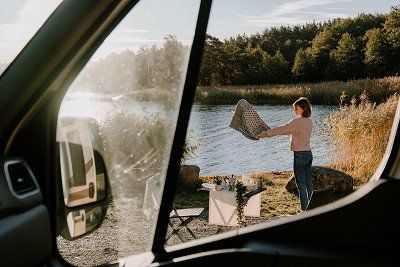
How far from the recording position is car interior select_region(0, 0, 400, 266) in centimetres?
139

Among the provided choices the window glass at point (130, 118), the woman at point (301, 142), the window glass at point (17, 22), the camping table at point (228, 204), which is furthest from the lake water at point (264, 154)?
the window glass at point (17, 22)

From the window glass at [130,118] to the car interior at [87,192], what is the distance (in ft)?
0.04

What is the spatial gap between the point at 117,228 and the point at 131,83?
69 centimetres

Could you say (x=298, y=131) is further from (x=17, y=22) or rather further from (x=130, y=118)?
(x=17, y=22)

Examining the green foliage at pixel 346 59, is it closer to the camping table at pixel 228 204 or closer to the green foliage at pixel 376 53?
the green foliage at pixel 376 53

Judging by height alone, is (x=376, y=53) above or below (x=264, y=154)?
above

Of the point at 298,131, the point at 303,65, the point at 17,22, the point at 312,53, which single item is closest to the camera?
the point at 17,22

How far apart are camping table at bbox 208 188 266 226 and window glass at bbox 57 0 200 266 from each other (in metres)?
4.05

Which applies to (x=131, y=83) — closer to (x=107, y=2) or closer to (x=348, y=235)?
(x=107, y=2)

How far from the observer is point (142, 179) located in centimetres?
181

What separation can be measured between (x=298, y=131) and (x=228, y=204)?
1.49 m

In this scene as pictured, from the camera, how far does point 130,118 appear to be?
1799mm

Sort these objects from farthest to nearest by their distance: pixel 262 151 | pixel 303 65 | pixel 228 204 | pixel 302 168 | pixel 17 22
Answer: pixel 262 151 → pixel 302 168 → pixel 228 204 → pixel 303 65 → pixel 17 22

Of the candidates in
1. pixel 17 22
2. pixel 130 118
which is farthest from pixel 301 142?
pixel 17 22
